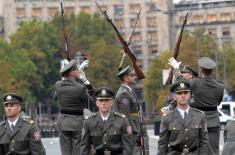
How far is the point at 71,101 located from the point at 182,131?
5.16 metres

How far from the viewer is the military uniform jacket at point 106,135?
Result: 17.3m

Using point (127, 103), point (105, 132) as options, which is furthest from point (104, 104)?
point (127, 103)

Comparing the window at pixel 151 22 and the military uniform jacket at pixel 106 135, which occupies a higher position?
the military uniform jacket at pixel 106 135

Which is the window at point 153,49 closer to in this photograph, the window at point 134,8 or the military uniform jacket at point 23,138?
the window at point 134,8

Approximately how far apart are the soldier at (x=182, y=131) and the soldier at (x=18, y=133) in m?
1.78

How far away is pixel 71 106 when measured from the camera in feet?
70.9

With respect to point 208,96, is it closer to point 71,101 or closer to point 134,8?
point 71,101

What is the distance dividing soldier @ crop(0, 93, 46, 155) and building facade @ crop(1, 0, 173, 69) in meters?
152

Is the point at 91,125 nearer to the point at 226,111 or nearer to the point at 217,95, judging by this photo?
the point at 217,95

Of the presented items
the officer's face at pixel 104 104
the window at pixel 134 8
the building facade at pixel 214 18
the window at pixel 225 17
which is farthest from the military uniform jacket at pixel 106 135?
the window at pixel 225 17

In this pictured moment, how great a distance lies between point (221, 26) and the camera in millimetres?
173875

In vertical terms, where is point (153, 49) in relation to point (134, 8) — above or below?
below

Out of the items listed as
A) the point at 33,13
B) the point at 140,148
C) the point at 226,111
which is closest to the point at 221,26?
the point at 33,13

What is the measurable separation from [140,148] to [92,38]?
124 m
